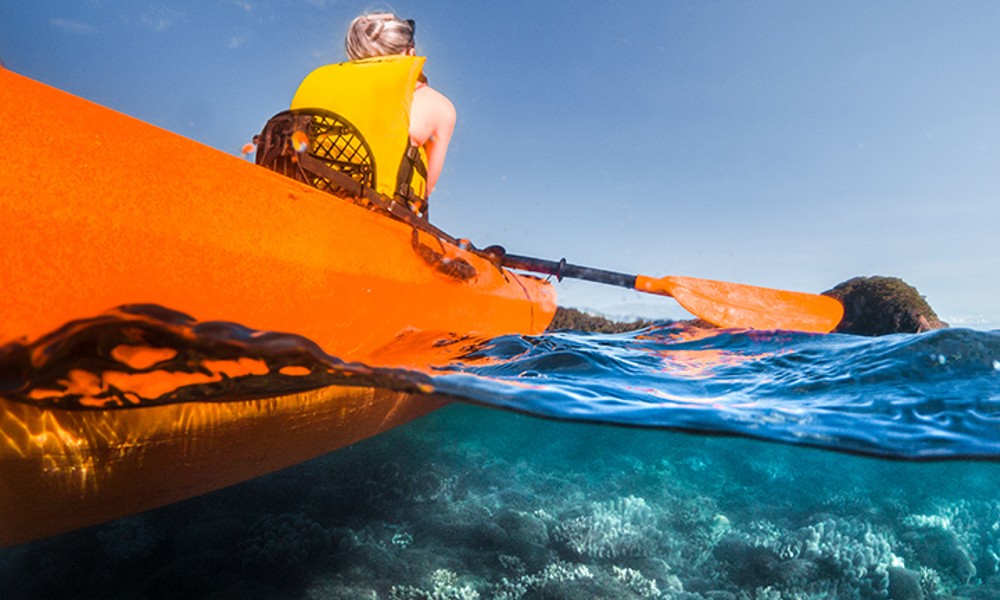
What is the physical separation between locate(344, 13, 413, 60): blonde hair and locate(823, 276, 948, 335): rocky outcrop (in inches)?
256

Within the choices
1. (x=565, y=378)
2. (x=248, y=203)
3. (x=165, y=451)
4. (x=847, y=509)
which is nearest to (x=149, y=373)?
(x=165, y=451)

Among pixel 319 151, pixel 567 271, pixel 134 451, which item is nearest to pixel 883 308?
pixel 567 271

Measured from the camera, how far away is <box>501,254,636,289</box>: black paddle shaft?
16.5 ft

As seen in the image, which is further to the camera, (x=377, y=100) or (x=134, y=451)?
(x=377, y=100)

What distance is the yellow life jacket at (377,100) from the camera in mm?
3215

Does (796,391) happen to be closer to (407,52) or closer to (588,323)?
(407,52)

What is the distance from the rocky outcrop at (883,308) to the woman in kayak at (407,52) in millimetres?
5937

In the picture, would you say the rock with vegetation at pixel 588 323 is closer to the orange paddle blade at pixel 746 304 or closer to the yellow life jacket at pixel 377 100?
the orange paddle blade at pixel 746 304

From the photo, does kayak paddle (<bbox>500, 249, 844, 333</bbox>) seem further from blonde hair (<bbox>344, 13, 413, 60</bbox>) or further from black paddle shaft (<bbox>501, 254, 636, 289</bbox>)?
blonde hair (<bbox>344, 13, 413, 60</bbox>)

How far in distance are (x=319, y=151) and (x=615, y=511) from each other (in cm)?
413

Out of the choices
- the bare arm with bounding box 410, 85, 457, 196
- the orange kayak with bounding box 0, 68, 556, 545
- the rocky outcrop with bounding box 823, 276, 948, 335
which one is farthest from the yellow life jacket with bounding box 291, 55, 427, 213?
the rocky outcrop with bounding box 823, 276, 948, 335

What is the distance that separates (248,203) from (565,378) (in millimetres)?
2241

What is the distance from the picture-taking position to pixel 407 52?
4.17 meters

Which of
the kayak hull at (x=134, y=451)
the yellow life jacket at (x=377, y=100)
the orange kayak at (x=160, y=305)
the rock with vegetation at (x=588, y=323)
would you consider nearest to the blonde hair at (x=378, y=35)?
the yellow life jacket at (x=377, y=100)
